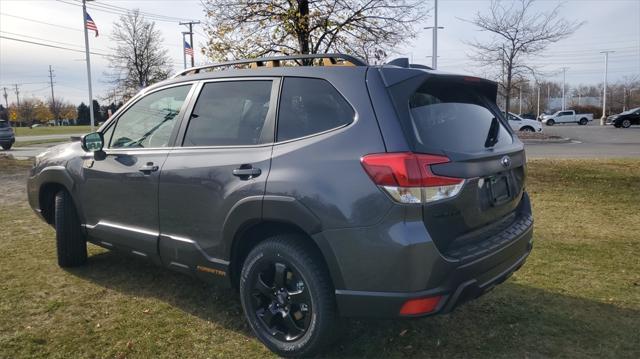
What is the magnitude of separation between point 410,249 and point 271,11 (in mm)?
8897

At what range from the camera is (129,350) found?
3252mm

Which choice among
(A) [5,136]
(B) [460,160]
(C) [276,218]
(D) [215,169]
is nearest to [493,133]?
(B) [460,160]

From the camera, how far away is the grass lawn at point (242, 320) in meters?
3.22

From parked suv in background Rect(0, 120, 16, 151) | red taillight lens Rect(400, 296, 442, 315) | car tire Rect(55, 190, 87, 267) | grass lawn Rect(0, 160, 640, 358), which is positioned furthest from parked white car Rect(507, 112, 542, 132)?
red taillight lens Rect(400, 296, 442, 315)

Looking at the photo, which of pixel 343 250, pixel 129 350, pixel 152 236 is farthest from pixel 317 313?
pixel 152 236

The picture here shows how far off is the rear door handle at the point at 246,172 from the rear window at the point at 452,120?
99 cm

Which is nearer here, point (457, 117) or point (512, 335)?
point (457, 117)

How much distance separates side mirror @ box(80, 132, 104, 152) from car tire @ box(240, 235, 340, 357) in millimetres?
1947

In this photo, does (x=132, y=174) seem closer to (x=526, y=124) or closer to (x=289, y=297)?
(x=289, y=297)

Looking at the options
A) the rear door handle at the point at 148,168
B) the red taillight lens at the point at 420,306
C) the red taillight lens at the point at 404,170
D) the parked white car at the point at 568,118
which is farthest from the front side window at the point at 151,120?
the parked white car at the point at 568,118

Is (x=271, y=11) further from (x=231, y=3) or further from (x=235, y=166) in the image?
(x=235, y=166)

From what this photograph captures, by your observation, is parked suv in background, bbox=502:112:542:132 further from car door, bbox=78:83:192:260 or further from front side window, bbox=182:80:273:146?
front side window, bbox=182:80:273:146

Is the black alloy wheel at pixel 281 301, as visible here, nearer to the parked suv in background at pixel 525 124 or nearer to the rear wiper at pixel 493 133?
the rear wiper at pixel 493 133

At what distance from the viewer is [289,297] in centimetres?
301
